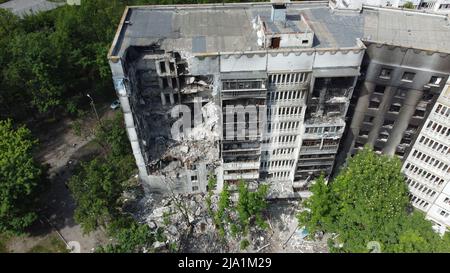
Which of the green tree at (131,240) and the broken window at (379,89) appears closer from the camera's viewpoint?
the green tree at (131,240)

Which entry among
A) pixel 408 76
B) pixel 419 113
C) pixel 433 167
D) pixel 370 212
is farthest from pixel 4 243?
pixel 433 167

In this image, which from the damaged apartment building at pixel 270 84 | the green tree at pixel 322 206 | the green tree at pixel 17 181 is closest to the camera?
the damaged apartment building at pixel 270 84

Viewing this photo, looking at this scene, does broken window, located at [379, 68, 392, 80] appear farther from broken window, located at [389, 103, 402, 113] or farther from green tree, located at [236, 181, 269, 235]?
green tree, located at [236, 181, 269, 235]

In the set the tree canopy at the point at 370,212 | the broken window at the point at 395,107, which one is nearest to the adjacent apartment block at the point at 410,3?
the broken window at the point at 395,107

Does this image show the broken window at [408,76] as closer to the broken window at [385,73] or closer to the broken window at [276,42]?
the broken window at [385,73]

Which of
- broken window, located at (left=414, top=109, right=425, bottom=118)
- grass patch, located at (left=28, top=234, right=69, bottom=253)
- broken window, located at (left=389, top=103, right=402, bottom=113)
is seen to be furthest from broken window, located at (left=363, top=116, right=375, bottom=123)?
grass patch, located at (left=28, top=234, right=69, bottom=253)

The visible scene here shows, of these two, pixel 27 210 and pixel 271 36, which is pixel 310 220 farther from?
pixel 27 210

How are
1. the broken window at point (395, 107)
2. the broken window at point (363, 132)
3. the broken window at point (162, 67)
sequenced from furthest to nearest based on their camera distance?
the broken window at point (363, 132) < the broken window at point (395, 107) < the broken window at point (162, 67)
